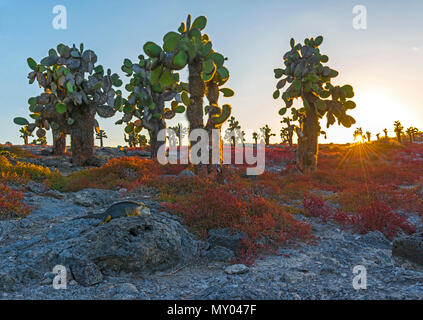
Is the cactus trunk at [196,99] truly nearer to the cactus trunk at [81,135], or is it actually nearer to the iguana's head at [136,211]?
the iguana's head at [136,211]

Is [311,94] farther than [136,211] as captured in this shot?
Yes

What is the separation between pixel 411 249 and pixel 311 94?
49.0 feet

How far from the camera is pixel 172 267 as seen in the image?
18.4 feet

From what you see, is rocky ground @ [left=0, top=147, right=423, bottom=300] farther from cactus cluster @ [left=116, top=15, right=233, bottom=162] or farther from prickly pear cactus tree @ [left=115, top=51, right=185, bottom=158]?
prickly pear cactus tree @ [left=115, top=51, right=185, bottom=158]

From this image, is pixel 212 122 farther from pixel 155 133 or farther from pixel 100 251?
pixel 100 251

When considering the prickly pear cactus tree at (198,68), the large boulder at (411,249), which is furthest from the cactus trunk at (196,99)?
the large boulder at (411,249)

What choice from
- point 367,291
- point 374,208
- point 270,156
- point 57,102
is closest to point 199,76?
point 374,208

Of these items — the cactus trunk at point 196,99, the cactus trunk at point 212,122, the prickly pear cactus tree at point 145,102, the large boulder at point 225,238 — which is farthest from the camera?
the prickly pear cactus tree at point 145,102

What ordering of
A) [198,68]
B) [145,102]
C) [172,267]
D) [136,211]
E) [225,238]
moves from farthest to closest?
[145,102] < [198,68] < [136,211] < [225,238] < [172,267]

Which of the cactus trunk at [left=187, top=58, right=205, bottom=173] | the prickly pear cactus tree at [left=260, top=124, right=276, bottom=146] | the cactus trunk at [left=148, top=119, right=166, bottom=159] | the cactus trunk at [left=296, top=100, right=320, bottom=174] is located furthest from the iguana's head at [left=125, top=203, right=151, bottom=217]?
the prickly pear cactus tree at [left=260, top=124, right=276, bottom=146]

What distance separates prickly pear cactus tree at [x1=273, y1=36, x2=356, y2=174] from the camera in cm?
1873

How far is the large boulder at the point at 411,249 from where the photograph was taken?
5.69 metres

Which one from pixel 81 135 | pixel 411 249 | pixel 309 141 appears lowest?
pixel 411 249

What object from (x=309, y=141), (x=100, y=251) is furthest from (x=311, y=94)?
(x=100, y=251)
